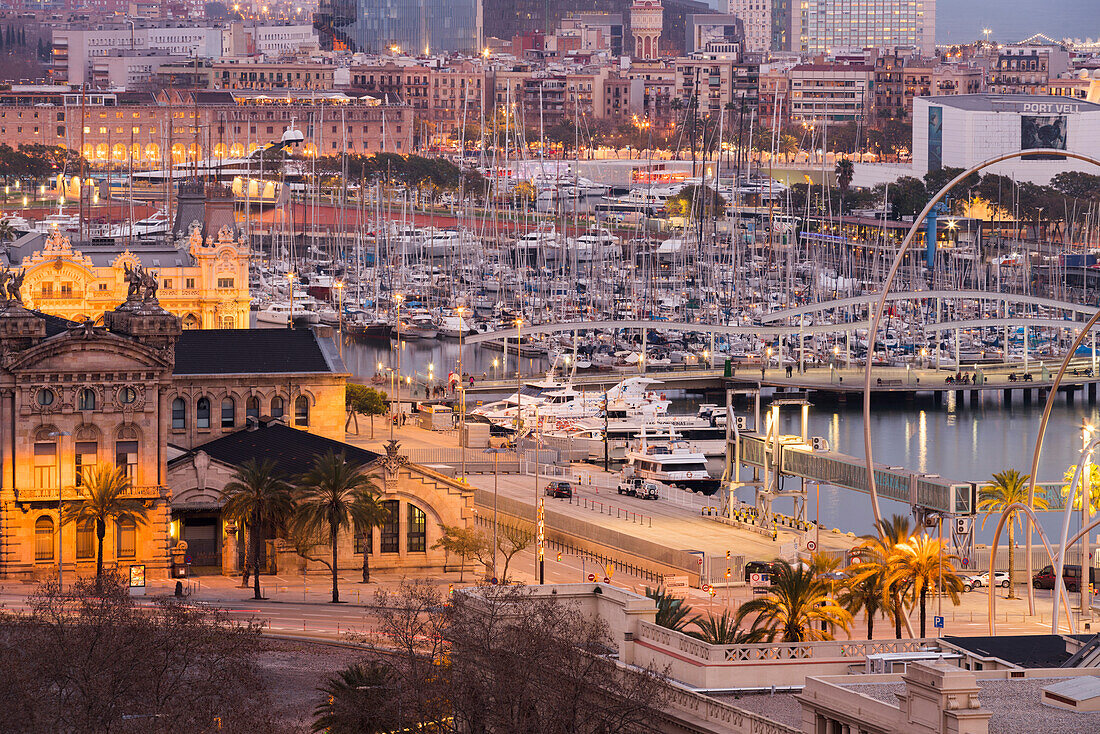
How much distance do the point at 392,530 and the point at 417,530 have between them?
2.74 feet

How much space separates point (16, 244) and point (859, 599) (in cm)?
9818

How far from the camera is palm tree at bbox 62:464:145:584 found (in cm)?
7431

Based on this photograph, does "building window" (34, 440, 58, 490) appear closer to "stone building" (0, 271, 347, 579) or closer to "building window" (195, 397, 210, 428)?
"stone building" (0, 271, 347, 579)

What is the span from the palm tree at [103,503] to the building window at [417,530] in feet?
28.2

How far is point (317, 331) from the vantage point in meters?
97.2

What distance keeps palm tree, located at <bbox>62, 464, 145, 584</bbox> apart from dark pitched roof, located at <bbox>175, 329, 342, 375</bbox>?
11471 millimetres

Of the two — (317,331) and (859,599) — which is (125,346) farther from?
(859,599)

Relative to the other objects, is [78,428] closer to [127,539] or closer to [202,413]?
[127,539]

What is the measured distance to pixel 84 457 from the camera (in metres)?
76.9

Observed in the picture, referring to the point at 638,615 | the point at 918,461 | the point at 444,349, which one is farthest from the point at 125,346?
the point at 444,349

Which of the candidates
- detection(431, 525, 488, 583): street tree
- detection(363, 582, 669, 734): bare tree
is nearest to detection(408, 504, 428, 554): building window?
detection(431, 525, 488, 583): street tree

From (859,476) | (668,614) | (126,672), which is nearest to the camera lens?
(126,672)

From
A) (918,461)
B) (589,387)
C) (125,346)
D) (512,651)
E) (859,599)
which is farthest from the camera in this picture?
(589,387)

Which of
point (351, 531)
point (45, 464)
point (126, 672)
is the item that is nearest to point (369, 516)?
point (351, 531)
